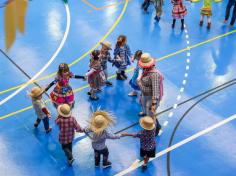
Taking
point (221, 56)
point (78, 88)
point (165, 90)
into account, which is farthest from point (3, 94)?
point (221, 56)

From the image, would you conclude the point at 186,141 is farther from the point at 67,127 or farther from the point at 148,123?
the point at 67,127

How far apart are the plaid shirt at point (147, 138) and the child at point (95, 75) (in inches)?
96.3

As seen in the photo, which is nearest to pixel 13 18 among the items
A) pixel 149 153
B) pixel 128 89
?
pixel 149 153

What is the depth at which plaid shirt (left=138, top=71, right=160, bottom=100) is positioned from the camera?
6016 mm

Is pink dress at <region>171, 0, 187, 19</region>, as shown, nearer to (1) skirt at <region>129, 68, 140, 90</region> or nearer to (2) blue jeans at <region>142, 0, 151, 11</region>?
(2) blue jeans at <region>142, 0, 151, 11</region>

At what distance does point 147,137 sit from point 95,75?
2.58 metres

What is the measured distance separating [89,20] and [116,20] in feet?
3.09

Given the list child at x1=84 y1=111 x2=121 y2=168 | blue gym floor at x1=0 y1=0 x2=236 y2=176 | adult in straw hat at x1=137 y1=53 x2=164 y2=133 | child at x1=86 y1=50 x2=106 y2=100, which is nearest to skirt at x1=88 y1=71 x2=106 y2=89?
child at x1=86 y1=50 x2=106 y2=100

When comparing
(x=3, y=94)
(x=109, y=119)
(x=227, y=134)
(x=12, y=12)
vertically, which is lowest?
(x=227, y=134)

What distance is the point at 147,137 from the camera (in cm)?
565

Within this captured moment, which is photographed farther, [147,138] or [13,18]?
[147,138]

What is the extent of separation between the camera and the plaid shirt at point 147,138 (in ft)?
18.4

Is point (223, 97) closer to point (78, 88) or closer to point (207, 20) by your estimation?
point (78, 88)

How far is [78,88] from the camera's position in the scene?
A: 27.8 feet
